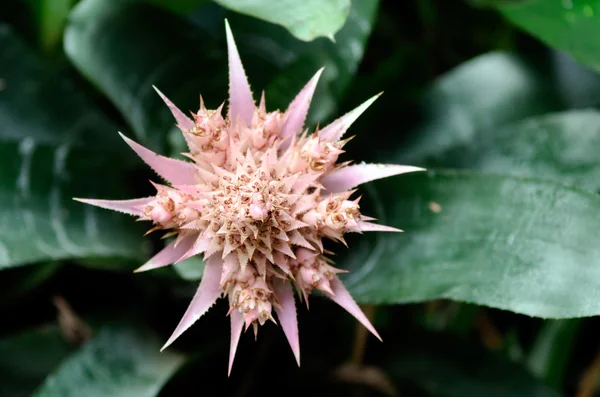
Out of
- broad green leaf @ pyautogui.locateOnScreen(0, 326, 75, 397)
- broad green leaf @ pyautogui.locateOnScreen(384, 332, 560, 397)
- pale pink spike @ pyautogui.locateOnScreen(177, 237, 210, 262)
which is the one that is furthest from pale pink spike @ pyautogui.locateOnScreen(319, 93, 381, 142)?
broad green leaf @ pyautogui.locateOnScreen(0, 326, 75, 397)

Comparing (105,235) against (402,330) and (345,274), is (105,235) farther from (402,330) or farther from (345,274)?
(402,330)

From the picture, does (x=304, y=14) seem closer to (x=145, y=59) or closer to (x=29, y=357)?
(x=145, y=59)

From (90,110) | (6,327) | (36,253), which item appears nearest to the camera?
(36,253)

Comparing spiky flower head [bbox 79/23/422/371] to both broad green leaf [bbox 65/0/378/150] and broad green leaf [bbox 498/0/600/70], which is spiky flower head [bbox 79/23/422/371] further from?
broad green leaf [bbox 498/0/600/70]

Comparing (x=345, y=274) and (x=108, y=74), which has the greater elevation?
(x=108, y=74)

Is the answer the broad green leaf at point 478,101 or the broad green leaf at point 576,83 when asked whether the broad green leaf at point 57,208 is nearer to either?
the broad green leaf at point 478,101

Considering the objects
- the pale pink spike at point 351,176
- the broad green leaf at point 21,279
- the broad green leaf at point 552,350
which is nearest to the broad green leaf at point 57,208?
the broad green leaf at point 21,279

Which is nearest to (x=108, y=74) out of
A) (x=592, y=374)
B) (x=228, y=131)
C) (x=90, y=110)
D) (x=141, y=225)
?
(x=90, y=110)
